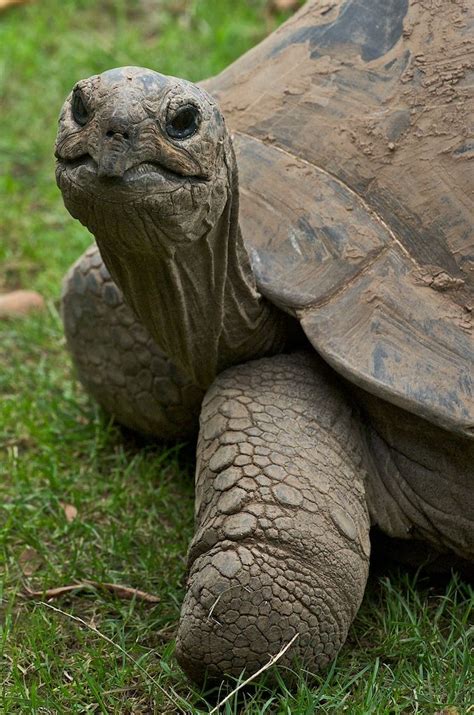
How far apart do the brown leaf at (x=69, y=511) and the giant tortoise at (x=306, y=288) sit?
0.58 m

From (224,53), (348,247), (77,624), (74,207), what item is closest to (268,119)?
(348,247)

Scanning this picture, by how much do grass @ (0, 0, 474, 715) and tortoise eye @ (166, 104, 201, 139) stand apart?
3.86 feet

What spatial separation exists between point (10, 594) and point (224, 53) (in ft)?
13.3

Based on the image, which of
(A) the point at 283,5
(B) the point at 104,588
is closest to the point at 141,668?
(B) the point at 104,588

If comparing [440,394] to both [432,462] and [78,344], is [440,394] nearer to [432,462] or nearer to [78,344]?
[432,462]

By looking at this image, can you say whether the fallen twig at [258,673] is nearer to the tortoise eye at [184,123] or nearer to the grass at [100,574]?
the grass at [100,574]

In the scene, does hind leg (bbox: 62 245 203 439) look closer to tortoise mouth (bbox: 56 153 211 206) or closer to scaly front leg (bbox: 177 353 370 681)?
scaly front leg (bbox: 177 353 370 681)

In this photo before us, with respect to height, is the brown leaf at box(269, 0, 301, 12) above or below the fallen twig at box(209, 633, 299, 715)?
above

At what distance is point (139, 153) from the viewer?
228cm

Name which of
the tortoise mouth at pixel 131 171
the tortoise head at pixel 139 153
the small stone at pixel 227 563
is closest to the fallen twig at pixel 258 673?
the small stone at pixel 227 563

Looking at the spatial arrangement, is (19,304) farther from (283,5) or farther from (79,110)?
(283,5)

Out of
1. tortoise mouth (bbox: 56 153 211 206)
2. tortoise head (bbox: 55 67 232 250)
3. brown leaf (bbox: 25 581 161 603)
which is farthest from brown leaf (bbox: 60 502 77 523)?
tortoise mouth (bbox: 56 153 211 206)

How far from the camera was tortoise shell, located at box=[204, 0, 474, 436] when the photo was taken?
2.73 m

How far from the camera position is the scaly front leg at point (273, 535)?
2574 millimetres
